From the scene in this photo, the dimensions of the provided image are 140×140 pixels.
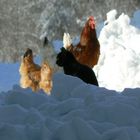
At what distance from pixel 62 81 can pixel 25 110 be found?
2.34ft

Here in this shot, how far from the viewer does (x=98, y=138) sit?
3.37m

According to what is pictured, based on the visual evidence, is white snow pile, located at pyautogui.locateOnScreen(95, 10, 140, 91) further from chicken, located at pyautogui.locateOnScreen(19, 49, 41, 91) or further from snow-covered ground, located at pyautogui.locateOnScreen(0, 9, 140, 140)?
snow-covered ground, located at pyautogui.locateOnScreen(0, 9, 140, 140)

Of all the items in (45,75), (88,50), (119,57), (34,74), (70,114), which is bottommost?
(70,114)

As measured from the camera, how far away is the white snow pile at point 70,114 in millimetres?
3404

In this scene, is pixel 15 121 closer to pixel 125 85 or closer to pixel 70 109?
pixel 70 109

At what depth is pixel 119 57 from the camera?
47.7 ft

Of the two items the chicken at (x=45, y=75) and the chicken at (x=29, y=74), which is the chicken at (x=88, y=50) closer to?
the chicken at (x=29, y=74)

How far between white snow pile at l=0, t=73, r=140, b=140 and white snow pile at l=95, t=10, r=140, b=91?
30.3ft

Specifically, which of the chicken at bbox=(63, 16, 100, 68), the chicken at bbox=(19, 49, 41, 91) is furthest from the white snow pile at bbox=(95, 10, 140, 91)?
the chicken at bbox=(19, 49, 41, 91)

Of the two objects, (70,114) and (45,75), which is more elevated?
(45,75)

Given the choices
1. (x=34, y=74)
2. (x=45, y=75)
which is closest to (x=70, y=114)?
(x=45, y=75)

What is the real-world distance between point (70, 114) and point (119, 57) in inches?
423

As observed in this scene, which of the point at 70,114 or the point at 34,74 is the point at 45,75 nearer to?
the point at 34,74

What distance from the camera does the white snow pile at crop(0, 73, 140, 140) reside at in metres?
3.40
